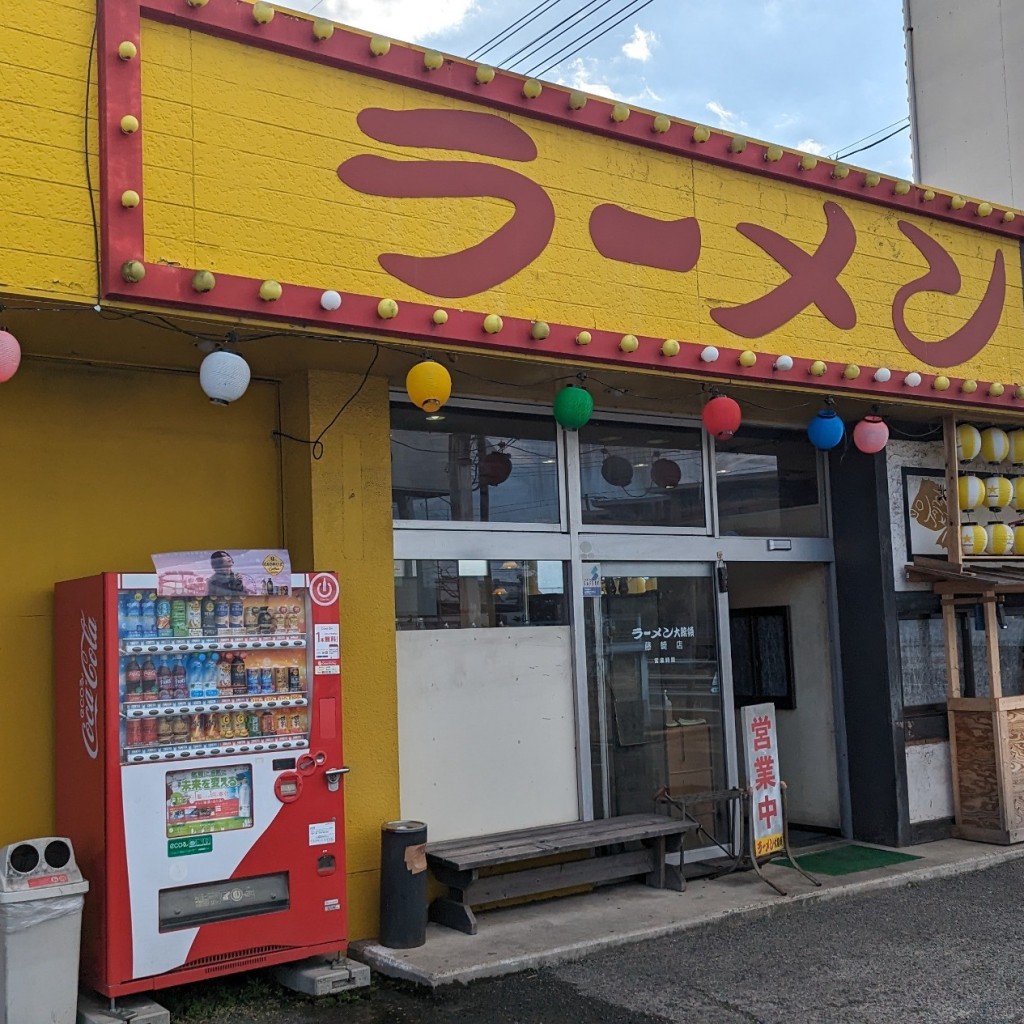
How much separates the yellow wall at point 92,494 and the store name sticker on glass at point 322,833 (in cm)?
138

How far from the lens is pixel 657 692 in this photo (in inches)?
328

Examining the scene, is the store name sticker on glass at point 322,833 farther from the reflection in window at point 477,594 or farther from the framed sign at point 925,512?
the framed sign at point 925,512

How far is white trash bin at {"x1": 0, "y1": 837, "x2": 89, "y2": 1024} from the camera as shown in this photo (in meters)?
5.04

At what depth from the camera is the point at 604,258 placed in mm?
6949

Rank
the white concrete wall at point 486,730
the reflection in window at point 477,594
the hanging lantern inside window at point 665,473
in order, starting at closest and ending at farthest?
the white concrete wall at point 486,730 → the reflection in window at point 477,594 → the hanging lantern inside window at point 665,473

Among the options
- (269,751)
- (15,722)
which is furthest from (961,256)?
(15,722)

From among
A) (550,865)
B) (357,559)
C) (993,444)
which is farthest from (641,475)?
(993,444)

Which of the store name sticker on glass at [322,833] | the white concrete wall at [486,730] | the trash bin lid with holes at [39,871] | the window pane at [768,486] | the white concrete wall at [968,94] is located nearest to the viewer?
the trash bin lid with holes at [39,871]

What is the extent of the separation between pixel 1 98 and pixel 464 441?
3.47 m

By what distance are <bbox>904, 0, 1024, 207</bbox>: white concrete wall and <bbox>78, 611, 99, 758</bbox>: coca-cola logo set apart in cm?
996

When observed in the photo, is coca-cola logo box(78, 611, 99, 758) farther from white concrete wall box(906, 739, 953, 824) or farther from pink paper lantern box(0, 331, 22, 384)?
white concrete wall box(906, 739, 953, 824)

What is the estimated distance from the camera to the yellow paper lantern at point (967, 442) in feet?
30.3

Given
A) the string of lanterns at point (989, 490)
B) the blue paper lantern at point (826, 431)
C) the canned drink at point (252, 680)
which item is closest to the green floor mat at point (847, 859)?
the string of lanterns at point (989, 490)

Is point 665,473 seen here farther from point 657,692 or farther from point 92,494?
point 92,494
